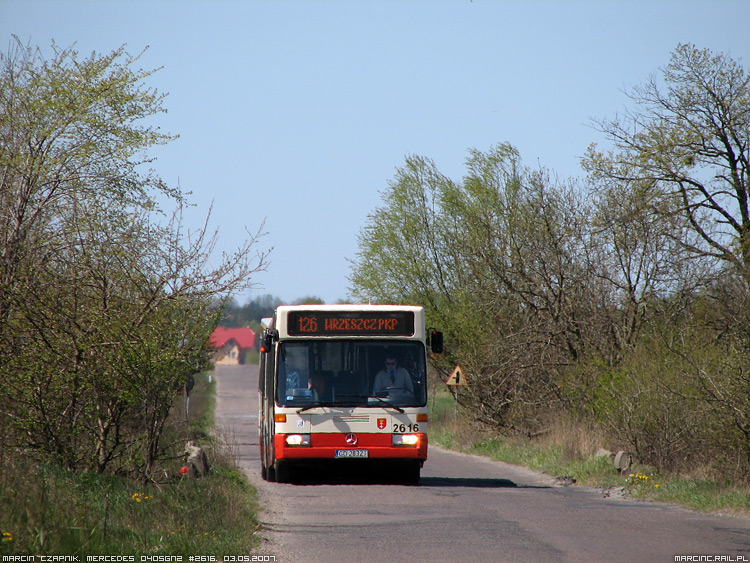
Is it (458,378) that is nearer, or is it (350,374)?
(350,374)

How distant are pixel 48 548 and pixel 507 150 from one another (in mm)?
33183

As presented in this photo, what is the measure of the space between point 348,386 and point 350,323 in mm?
1039

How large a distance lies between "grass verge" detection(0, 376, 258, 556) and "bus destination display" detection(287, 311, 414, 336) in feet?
12.2

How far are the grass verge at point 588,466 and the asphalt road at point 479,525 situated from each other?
16.3 inches

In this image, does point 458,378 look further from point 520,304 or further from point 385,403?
point 385,403

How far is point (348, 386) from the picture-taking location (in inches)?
617

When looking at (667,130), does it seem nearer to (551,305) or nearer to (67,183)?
(551,305)

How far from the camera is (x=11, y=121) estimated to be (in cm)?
2045

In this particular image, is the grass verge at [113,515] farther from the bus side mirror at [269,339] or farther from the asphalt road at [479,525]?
the bus side mirror at [269,339]

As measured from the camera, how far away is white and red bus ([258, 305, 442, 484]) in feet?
50.9

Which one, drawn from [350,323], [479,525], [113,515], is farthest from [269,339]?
[113,515]

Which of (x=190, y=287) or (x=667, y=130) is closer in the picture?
(x=190, y=287)

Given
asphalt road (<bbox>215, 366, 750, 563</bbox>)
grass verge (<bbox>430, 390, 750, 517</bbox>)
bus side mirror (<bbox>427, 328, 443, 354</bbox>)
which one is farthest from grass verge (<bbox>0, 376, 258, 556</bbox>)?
grass verge (<bbox>430, 390, 750, 517</bbox>)

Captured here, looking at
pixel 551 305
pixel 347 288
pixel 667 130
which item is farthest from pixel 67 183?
pixel 347 288
